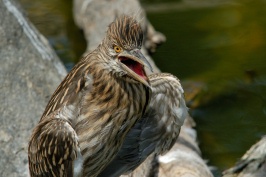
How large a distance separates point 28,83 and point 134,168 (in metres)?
1.63

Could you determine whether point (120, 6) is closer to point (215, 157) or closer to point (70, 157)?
point (215, 157)

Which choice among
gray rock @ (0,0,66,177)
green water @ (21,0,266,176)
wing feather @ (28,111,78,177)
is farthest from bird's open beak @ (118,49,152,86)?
green water @ (21,0,266,176)

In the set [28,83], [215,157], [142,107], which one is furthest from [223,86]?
[142,107]

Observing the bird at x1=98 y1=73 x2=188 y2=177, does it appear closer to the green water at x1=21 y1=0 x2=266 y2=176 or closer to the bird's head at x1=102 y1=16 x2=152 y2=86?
the bird's head at x1=102 y1=16 x2=152 y2=86

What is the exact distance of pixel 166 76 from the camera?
711cm

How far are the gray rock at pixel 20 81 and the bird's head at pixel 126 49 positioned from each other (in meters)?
1.78

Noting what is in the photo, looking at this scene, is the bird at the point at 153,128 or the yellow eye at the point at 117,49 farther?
the bird at the point at 153,128

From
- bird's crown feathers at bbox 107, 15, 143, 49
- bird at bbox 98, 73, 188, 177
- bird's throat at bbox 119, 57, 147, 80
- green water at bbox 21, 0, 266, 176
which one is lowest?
green water at bbox 21, 0, 266, 176

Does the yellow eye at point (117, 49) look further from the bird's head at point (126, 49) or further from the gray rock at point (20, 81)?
the gray rock at point (20, 81)

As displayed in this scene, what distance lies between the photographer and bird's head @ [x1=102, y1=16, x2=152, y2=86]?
627cm

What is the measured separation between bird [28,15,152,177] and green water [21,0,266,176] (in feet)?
7.53

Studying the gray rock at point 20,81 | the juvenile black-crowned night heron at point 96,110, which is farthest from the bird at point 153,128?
the gray rock at point 20,81

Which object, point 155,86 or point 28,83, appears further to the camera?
point 28,83

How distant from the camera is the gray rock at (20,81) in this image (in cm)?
786
